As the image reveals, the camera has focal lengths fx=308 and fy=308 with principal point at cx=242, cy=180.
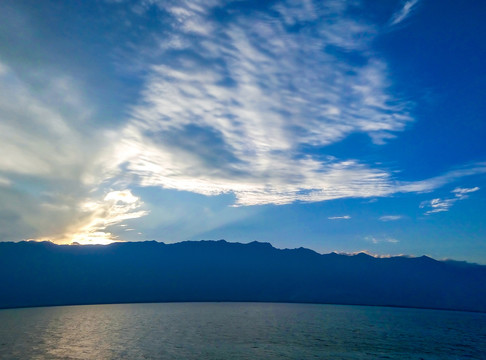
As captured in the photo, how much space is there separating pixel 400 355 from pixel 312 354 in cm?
2304

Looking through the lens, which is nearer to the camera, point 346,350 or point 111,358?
point 111,358

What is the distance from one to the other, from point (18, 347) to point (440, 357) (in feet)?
343

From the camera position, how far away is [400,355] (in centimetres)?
7425

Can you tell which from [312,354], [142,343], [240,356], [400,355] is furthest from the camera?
[142,343]

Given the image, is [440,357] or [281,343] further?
[281,343]

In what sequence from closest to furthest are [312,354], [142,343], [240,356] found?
[240,356], [312,354], [142,343]

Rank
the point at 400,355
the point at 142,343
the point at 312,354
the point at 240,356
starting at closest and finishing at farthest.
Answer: the point at 240,356, the point at 312,354, the point at 400,355, the point at 142,343

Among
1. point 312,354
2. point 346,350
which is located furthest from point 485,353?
point 312,354

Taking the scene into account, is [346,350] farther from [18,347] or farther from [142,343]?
[18,347]

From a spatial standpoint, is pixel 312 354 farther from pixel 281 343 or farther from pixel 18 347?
pixel 18 347

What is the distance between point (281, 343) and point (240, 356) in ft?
82.5

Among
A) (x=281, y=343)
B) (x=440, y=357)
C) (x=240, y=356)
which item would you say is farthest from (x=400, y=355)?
(x=240, y=356)

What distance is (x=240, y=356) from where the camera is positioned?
64938 mm

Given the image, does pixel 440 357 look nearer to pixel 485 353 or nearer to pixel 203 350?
pixel 485 353
